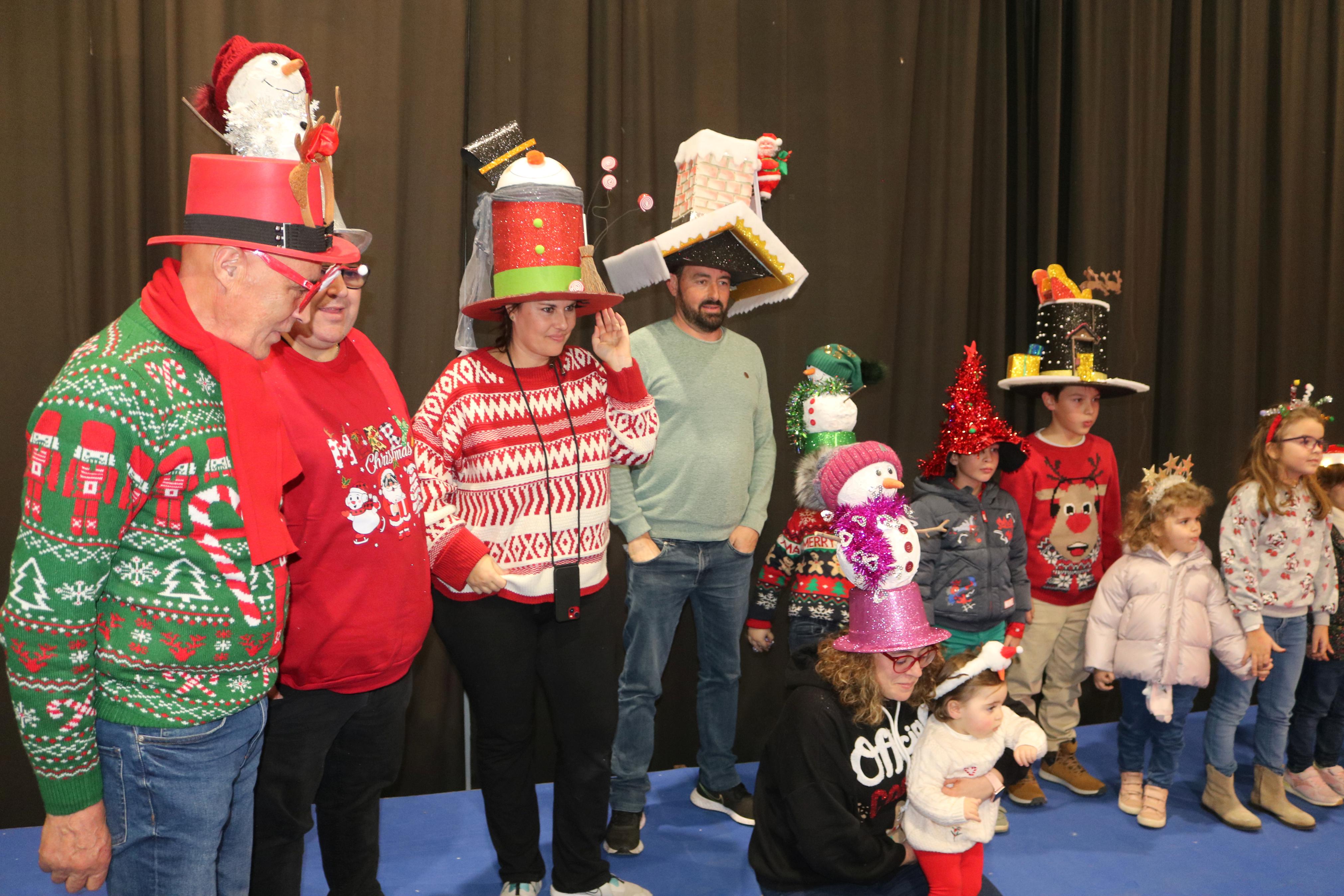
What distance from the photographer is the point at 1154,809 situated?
2.87 m

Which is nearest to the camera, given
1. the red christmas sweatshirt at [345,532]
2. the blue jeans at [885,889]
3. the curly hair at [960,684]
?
the red christmas sweatshirt at [345,532]

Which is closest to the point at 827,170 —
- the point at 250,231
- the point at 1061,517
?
the point at 1061,517

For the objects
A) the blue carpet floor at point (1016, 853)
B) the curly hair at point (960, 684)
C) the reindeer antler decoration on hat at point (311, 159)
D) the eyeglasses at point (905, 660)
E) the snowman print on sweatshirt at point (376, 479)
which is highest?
the reindeer antler decoration on hat at point (311, 159)

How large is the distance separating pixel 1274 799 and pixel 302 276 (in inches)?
127

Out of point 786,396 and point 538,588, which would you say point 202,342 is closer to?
point 538,588

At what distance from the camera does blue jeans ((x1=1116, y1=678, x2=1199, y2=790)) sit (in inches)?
115

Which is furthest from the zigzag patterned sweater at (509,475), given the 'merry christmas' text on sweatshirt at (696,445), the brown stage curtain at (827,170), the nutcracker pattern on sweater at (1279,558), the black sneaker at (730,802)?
the nutcracker pattern on sweater at (1279,558)

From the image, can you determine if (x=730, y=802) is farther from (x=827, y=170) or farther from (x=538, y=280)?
(x=827, y=170)

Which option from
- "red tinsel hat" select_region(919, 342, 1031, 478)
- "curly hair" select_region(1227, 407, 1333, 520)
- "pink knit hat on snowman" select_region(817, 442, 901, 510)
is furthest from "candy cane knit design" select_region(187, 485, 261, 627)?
"curly hair" select_region(1227, 407, 1333, 520)

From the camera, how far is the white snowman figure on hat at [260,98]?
1394 mm

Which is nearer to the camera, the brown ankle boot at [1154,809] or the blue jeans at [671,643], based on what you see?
the blue jeans at [671,643]

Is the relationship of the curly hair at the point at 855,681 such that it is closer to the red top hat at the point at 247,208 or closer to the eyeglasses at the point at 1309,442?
the red top hat at the point at 247,208

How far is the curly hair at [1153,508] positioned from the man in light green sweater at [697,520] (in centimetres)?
124

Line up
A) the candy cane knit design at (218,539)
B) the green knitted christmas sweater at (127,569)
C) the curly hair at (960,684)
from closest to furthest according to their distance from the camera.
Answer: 1. the green knitted christmas sweater at (127,569)
2. the candy cane knit design at (218,539)
3. the curly hair at (960,684)
